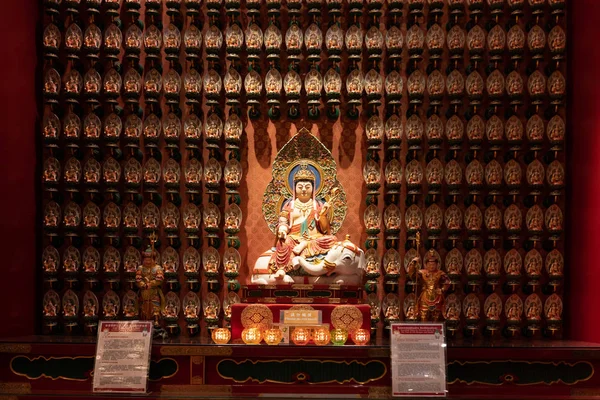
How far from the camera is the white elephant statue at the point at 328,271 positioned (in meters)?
5.50

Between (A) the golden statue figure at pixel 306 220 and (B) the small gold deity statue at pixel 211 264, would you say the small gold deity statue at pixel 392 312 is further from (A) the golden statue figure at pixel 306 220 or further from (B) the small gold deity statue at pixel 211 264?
(B) the small gold deity statue at pixel 211 264

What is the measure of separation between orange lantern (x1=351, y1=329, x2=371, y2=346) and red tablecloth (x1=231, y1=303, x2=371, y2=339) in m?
0.07

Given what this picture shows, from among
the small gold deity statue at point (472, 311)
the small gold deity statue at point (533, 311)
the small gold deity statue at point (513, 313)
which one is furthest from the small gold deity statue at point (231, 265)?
the small gold deity statue at point (533, 311)

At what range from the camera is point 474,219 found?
19.4 feet

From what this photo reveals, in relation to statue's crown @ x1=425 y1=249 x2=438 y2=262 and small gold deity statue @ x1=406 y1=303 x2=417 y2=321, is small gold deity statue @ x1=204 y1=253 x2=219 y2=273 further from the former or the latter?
statue's crown @ x1=425 y1=249 x2=438 y2=262

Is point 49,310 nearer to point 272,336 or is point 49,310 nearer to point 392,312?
point 272,336

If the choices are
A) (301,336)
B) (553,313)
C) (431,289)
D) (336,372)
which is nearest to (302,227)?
(301,336)

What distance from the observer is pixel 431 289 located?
552 centimetres

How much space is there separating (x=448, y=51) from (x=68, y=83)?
3.03m

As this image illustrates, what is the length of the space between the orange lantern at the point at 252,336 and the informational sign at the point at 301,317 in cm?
21
